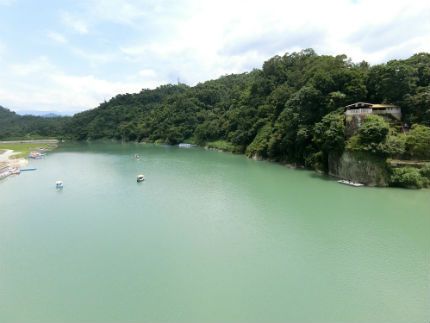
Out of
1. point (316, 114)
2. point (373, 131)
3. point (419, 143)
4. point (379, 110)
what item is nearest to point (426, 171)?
point (419, 143)

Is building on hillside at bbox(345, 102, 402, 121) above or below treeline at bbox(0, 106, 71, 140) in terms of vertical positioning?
above

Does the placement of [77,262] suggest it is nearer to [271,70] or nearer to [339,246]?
[339,246]

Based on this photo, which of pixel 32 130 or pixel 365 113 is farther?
pixel 32 130

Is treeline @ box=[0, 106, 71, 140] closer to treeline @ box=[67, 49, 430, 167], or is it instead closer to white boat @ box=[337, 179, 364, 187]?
treeline @ box=[67, 49, 430, 167]

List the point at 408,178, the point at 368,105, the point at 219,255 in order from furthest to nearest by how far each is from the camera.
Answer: the point at 368,105 < the point at 408,178 < the point at 219,255

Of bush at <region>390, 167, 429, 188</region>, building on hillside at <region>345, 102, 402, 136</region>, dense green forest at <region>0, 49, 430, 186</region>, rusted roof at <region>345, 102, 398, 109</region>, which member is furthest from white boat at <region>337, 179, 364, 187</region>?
rusted roof at <region>345, 102, 398, 109</region>

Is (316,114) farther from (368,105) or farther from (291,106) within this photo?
(368,105)

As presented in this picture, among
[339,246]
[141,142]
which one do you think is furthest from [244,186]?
[141,142]
